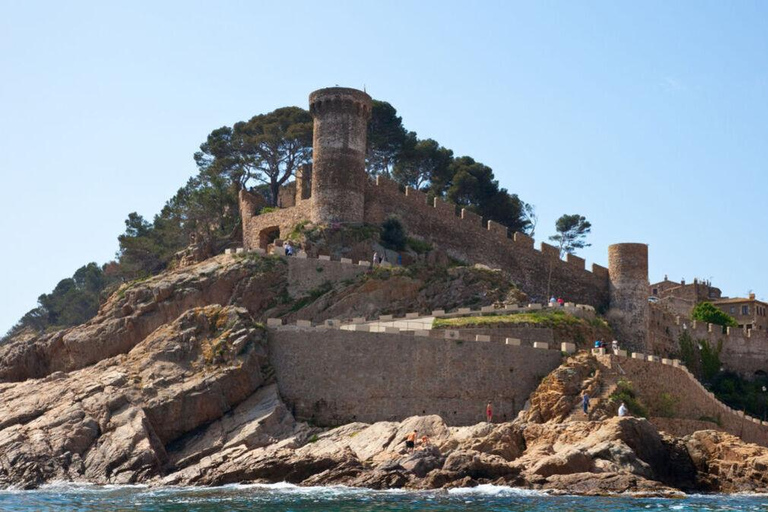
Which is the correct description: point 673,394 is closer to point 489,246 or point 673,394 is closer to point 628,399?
point 628,399

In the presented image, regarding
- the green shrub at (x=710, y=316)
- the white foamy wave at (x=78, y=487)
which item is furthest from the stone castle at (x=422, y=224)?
the white foamy wave at (x=78, y=487)

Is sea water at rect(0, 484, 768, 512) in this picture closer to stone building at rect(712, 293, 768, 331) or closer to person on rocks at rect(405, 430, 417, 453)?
person on rocks at rect(405, 430, 417, 453)

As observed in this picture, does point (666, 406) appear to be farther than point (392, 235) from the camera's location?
No

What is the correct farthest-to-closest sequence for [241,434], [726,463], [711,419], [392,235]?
1. [392,235]
2. [711,419]
3. [241,434]
4. [726,463]

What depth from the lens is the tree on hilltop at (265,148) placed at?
247ft

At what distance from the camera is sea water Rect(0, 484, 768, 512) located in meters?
36.1

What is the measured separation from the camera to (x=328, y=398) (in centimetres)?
4831

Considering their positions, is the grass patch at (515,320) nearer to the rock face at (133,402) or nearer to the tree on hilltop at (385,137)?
the rock face at (133,402)

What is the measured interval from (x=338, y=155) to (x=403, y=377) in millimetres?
20257

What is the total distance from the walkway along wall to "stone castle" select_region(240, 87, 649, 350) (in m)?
16.3

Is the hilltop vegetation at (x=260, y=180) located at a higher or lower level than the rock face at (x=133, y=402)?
higher

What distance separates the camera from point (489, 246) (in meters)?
68.8

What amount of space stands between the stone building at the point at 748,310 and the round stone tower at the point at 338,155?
3738 centimetres

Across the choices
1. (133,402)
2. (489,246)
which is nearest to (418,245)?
(489,246)
